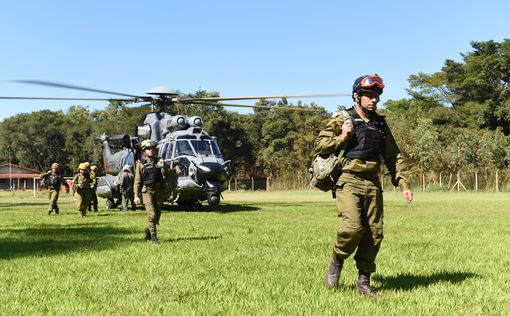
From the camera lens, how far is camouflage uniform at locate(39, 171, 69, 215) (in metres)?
17.1

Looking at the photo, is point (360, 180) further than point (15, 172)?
No

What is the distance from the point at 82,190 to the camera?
1623 cm

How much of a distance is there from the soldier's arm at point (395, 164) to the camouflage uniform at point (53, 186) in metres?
13.7

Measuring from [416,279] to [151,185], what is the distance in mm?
5235

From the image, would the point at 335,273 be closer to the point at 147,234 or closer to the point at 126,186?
the point at 147,234

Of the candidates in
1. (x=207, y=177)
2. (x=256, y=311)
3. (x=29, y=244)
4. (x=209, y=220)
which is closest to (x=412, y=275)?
(x=256, y=311)

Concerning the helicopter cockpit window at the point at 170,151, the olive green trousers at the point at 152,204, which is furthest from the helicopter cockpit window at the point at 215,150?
the olive green trousers at the point at 152,204

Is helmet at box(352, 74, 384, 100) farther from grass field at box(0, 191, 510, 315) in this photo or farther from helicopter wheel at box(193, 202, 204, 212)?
helicopter wheel at box(193, 202, 204, 212)

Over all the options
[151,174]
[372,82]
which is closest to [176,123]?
[151,174]

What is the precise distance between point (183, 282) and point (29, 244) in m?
4.76

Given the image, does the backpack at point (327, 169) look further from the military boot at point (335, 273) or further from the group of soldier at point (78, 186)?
the group of soldier at point (78, 186)

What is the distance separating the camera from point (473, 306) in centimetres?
457

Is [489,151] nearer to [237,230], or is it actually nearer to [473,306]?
[237,230]

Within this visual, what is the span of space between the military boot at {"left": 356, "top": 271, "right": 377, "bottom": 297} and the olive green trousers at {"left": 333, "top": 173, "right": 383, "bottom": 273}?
72 mm
